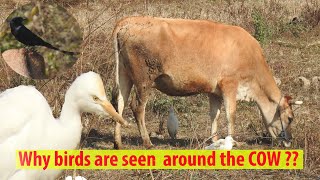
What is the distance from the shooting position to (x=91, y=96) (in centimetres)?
439

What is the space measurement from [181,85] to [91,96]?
3.42 m

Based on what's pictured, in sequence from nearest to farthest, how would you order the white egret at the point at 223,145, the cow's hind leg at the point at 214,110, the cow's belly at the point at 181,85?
the white egret at the point at 223,145
the cow's belly at the point at 181,85
the cow's hind leg at the point at 214,110

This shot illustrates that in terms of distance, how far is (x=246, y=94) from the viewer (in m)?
7.93

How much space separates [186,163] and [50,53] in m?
2.99

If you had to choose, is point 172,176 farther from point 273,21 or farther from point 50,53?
point 273,21

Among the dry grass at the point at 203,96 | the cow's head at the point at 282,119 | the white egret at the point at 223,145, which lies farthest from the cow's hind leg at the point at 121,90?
the cow's head at the point at 282,119

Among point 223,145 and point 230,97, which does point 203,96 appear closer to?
point 230,97

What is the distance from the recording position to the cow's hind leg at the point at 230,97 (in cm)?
768

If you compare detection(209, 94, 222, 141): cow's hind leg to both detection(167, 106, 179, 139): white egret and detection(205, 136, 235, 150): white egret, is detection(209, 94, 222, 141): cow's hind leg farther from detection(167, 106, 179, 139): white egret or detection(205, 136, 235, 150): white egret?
detection(205, 136, 235, 150): white egret

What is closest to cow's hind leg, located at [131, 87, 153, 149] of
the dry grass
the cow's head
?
the dry grass

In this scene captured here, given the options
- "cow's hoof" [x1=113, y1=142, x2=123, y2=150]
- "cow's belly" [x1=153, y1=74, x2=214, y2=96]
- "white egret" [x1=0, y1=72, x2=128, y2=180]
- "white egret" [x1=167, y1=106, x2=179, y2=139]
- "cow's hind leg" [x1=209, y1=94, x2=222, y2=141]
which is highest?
"cow's belly" [x1=153, y1=74, x2=214, y2=96]

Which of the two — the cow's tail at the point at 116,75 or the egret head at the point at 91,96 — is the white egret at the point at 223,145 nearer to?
the cow's tail at the point at 116,75

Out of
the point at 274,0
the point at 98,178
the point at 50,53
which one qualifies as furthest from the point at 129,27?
the point at 274,0

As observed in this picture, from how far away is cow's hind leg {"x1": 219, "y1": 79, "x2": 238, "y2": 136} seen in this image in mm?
7676
